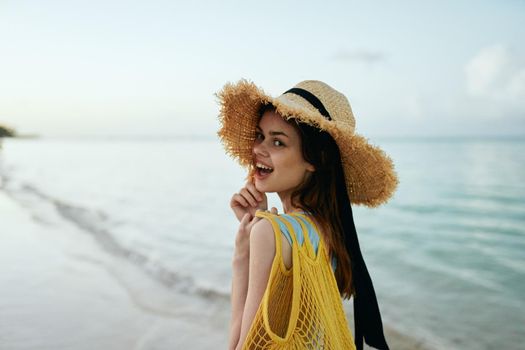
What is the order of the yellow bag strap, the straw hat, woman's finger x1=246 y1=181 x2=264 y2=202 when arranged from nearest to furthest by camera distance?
the yellow bag strap → the straw hat → woman's finger x1=246 y1=181 x2=264 y2=202

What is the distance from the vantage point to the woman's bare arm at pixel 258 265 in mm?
1615

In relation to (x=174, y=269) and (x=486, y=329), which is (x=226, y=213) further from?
(x=486, y=329)

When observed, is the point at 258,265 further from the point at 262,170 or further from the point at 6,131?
the point at 6,131

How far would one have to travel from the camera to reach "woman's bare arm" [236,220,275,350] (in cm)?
162

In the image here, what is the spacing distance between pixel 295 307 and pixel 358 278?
1.81 feet

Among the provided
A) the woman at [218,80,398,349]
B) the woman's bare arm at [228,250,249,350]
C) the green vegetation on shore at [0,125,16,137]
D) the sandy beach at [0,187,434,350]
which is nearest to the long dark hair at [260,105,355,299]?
the woman at [218,80,398,349]

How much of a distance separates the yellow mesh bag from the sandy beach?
2.63 metres

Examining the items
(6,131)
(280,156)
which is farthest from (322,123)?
(6,131)

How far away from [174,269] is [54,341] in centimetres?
277

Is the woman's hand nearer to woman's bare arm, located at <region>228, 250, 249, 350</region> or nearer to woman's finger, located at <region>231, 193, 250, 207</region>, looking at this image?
woman's finger, located at <region>231, 193, 250, 207</region>

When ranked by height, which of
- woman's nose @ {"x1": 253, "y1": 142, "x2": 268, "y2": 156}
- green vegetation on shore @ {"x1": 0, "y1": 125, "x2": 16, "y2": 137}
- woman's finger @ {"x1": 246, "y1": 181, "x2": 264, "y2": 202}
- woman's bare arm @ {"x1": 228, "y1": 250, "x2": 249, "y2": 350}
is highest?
woman's nose @ {"x1": 253, "y1": 142, "x2": 268, "y2": 156}

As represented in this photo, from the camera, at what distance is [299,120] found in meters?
1.90

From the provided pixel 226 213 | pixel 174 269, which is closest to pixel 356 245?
pixel 174 269

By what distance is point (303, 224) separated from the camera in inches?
68.3
